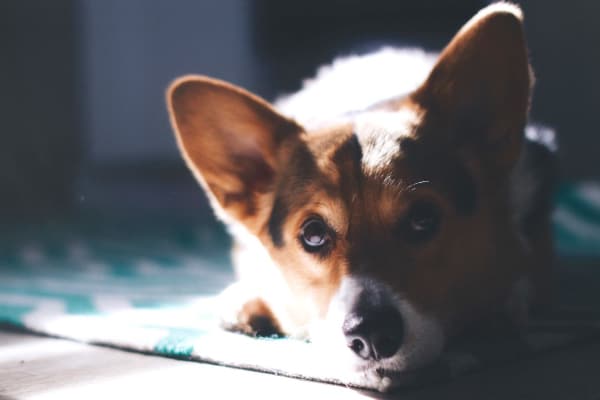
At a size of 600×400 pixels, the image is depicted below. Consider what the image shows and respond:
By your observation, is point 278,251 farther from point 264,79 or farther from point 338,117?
point 264,79

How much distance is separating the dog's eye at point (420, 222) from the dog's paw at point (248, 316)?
0.43 meters

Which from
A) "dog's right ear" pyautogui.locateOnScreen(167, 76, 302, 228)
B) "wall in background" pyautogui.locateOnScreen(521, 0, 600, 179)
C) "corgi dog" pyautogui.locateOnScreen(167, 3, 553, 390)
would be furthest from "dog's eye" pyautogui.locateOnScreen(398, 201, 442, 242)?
"wall in background" pyautogui.locateOnScreen(521, 0, 600, 179)

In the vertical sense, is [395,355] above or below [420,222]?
below

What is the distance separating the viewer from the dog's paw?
1567mm

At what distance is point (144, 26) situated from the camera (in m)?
6.13

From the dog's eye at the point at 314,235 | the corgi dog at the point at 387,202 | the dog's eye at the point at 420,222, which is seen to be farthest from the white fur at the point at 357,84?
the dog's eye at the point at 420,222

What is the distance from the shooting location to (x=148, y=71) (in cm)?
621

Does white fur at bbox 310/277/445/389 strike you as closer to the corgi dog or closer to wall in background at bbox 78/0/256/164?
the corgi dog

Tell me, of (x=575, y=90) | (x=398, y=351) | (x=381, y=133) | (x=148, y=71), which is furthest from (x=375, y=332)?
(x=148, y=71)

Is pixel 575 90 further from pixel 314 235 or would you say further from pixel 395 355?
pixel 395 355

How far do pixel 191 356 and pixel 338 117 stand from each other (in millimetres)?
684

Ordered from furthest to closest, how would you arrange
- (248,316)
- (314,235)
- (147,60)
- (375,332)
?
(147,60) < (248,316) < (314,235) < (375,332)

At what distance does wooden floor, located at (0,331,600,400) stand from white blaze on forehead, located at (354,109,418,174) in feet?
1.47

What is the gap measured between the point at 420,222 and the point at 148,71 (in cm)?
525
